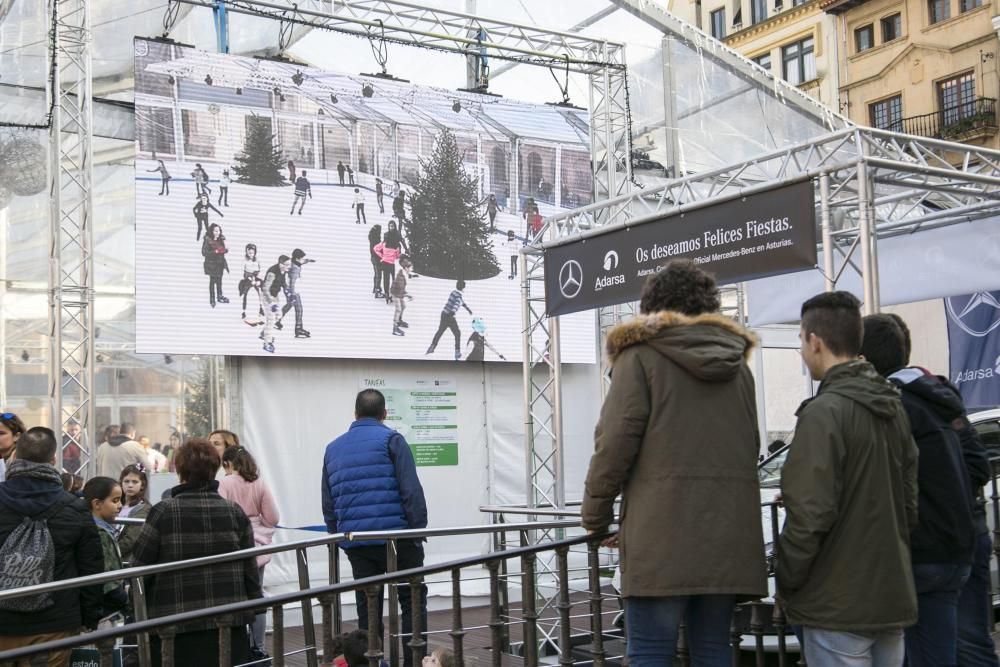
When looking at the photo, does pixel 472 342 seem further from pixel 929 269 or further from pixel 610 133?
pixel 929 269

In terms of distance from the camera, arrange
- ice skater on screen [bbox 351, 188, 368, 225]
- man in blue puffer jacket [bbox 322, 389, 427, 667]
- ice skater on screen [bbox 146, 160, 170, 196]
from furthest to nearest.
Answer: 1. ice skater on screen [bbox 351, 188, 368, 225]
2. ice skater on screen [bbox 146, 160, 170, 196]
3. man in blue puffer jacket [bbox 322, 389, 427, 667]

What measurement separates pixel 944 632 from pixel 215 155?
9.78 metres

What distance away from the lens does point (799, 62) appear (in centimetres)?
4497

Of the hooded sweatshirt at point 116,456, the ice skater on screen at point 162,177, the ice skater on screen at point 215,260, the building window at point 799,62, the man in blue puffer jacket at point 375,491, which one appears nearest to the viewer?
the man in blue puffer jacket at point 375,491

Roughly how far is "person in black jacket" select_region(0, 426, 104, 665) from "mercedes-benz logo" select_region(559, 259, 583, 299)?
241 inches

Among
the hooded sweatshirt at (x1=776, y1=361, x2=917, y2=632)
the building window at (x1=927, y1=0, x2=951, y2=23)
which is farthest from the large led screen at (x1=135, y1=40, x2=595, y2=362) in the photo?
the building window at (x1=927, y1=0, x2=951, y2=23)

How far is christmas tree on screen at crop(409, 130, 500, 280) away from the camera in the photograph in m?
13.4

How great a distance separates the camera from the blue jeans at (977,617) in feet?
15.4

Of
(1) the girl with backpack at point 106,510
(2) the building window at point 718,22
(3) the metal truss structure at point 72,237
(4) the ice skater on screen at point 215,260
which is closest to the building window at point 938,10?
(2) the building window at point 718,22

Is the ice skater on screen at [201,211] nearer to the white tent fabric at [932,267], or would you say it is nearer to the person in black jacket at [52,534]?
the white tent fabric at [932,267]

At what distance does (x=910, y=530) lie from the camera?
394cm

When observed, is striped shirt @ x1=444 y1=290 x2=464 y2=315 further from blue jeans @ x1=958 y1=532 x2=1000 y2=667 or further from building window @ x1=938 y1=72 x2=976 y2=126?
building window @ x1=938 y1=72 x2=976 y2=126

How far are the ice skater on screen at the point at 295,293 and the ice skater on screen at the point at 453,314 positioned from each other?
1.67 m

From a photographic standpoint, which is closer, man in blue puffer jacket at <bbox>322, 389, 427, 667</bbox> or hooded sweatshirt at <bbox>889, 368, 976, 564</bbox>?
hooded sweatshirt at <bbox>889, 368, 976, 564</bbox>
